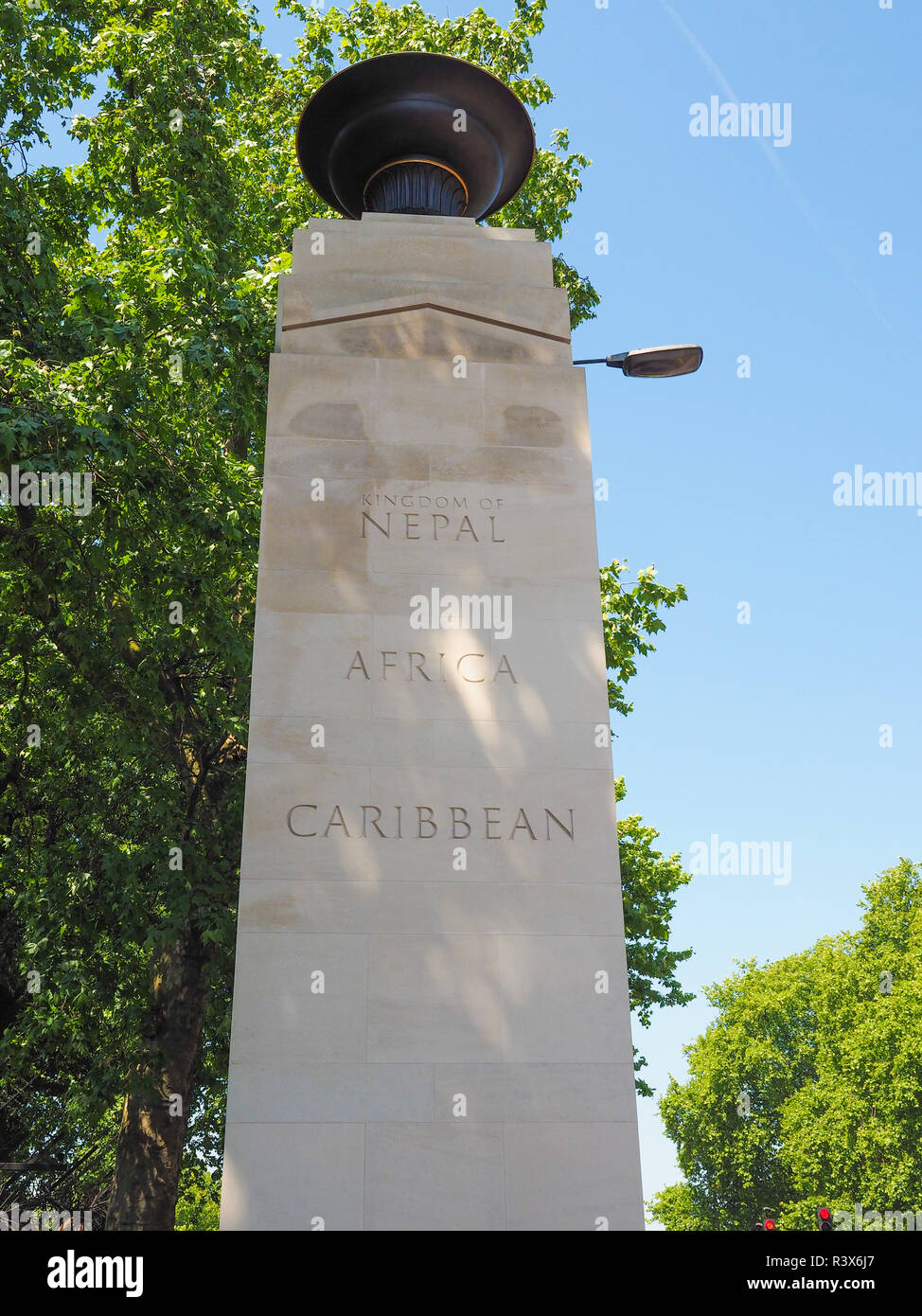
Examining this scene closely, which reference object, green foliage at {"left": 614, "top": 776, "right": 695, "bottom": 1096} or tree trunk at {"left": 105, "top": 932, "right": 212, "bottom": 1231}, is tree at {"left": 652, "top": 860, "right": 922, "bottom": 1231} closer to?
green foliage at {"left": 614, "top": 776, "right": 695, "bottom": 1096}

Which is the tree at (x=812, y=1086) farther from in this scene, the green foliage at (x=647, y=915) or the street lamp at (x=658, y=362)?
the street lamp at (x=658, y=362)

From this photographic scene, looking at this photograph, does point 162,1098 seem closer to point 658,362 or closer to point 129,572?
point 129,572

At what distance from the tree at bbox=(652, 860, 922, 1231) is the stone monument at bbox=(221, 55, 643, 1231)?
101 feet

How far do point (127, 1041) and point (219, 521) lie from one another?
7.52m

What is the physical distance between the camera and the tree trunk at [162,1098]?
50.7 ft

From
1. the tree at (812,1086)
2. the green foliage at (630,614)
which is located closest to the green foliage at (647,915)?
the green foliage at (630,614)

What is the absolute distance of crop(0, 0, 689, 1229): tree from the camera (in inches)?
558

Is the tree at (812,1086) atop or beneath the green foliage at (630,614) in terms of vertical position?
beneath

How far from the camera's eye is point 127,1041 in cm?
1535

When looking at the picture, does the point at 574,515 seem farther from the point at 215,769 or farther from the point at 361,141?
the point at 215,769

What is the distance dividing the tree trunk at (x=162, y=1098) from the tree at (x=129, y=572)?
0.03 m

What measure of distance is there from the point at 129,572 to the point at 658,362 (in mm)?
8048
